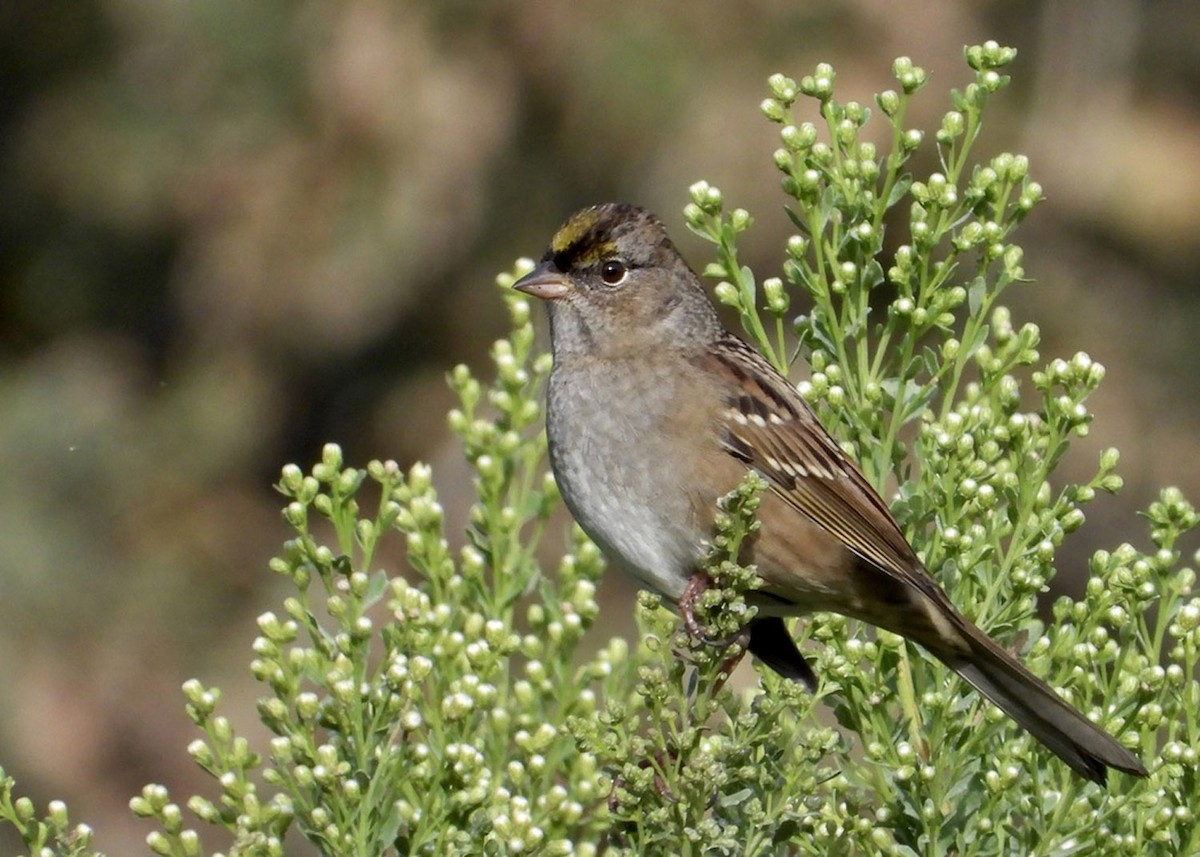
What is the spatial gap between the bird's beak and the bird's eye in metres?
0.08

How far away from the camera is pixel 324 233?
632cm

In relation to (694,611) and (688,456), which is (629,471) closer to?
(688,456)

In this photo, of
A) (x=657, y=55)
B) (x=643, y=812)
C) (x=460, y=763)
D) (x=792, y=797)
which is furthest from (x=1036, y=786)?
(x=657, y=55)

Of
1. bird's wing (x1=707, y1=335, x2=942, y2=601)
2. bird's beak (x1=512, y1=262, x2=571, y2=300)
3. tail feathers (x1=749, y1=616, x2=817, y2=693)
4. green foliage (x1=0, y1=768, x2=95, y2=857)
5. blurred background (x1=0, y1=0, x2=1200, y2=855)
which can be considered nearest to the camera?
green foliage (x1=0, y1=768, x2=95, y2=857)

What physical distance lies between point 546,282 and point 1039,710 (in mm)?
1307

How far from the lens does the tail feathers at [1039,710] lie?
102 inches

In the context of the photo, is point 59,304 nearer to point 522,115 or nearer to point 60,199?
point 60,199

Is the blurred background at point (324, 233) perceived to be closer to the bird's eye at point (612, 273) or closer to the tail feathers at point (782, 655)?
the bird's eye at point (612, 273)

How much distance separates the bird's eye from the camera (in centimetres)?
354

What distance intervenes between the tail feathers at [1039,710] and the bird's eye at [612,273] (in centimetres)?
105

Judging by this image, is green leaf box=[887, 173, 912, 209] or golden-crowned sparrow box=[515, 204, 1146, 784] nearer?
green leaf box=[887, 173, 912, 209]

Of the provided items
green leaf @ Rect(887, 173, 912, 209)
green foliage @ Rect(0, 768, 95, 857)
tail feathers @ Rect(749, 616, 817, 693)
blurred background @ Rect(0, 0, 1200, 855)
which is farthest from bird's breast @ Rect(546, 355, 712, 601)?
blurred background @ Rect(0, 0, 1200, 855)

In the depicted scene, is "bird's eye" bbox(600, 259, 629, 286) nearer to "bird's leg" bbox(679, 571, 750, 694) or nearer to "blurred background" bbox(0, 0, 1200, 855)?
"bird's leg" bbox(679, 571, 750, 694)

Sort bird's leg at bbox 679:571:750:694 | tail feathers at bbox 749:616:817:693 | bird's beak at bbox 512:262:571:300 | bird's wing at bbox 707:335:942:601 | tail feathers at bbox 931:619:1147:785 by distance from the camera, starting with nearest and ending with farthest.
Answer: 1. tail feathers at bbox 931:619:1147:785
2. bird's leg at bbox 679:571:750:694
3. tail feathers at bbox 749:616:817:693
4. bird's wing at bbox 707:335:942:601
5. bird's beak at bbox 512:262:571:300
